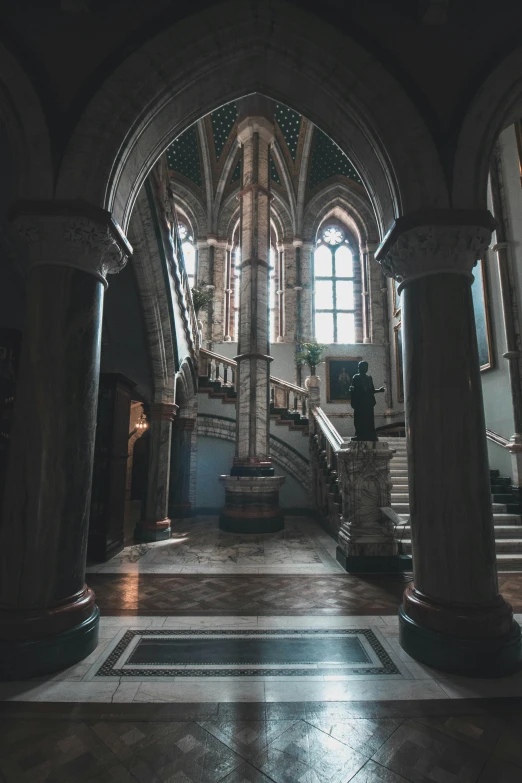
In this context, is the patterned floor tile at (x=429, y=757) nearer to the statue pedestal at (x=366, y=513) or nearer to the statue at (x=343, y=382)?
the statue pedestal at (x=366, y=513)

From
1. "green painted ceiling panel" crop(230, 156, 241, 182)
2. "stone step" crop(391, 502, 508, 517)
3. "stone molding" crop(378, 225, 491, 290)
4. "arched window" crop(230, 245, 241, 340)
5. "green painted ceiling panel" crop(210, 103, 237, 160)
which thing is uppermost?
"green painted ceiling panel" crop(210, 103, 237, 160)

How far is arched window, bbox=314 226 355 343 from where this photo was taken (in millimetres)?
15594

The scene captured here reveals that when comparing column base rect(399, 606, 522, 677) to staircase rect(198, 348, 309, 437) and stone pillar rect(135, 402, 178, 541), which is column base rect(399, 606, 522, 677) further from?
staircase rect(198, 348, 309, 437)

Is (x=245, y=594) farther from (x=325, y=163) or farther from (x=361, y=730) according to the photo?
(x=325, y=163)

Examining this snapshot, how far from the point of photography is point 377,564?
16.2 feet

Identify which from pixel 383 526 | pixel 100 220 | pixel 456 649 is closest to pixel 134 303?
pixel 100 220

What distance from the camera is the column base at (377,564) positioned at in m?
4.91

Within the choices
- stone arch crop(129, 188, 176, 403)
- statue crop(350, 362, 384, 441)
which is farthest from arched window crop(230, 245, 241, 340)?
statue crop(350, 362, 384, 441)

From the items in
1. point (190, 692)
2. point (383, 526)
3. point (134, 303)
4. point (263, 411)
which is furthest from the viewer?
point (263, 411)

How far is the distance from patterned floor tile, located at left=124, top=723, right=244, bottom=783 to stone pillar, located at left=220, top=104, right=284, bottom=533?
18.7 ft

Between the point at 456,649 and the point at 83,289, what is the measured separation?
3341mm

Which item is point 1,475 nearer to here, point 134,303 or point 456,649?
point 134,303

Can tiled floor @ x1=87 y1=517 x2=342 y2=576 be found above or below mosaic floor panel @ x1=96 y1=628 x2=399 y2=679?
above

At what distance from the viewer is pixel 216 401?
10.5 meters
